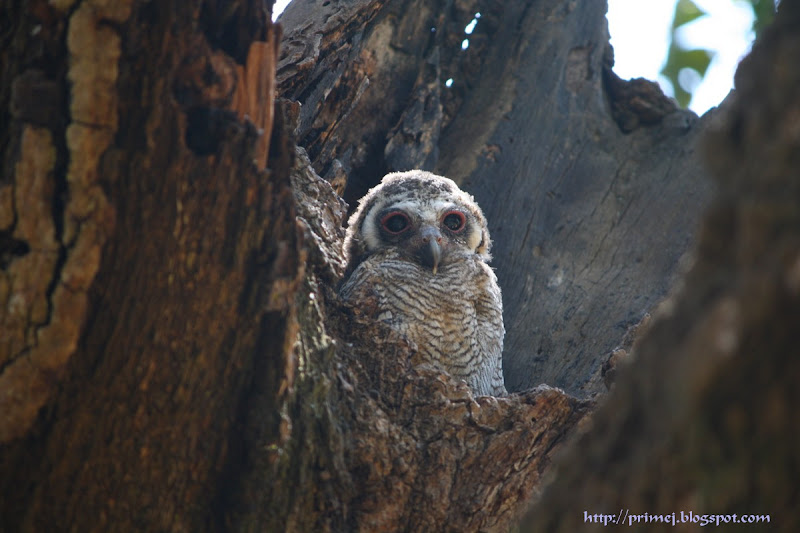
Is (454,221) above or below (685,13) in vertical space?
above

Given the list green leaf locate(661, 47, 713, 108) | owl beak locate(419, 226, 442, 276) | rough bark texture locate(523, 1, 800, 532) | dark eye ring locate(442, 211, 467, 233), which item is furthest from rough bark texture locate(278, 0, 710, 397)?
rough bark texture locate(523, 1, 800, 532)

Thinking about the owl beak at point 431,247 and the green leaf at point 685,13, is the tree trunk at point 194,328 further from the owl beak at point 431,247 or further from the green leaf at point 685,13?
the owl beak at point 431,247

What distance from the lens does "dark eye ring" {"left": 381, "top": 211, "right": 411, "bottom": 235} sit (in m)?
4.37

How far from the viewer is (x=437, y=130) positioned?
4586mm

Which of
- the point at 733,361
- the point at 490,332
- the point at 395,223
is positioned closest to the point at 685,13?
the point at 733,361

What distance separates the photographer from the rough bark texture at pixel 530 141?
157 inches

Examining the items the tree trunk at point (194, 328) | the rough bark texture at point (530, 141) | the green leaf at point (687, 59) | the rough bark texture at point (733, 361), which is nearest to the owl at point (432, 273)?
the rough bark texture at point (530, 141)

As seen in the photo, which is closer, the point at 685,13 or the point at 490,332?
the point at 685,13

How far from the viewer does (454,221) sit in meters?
4.36

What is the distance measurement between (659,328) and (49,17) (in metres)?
1.45

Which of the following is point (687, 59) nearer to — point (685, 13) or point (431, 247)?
point (685, 13)

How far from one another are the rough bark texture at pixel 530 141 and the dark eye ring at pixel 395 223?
0.37 meters

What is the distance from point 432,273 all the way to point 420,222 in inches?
13.5

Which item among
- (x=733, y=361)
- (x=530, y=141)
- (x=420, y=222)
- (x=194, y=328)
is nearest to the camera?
(x=733, y=361)
